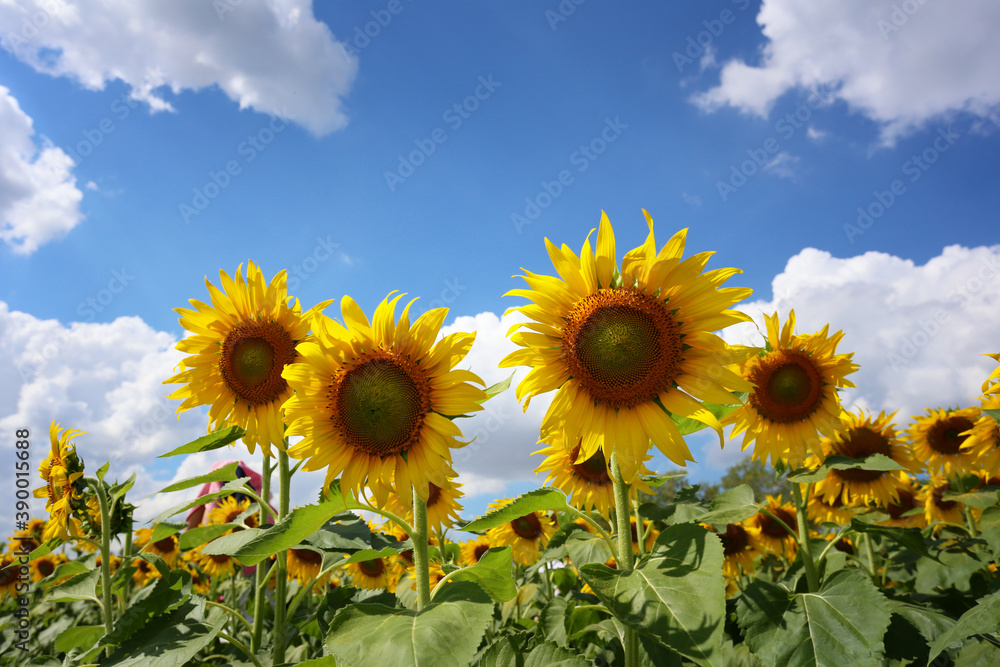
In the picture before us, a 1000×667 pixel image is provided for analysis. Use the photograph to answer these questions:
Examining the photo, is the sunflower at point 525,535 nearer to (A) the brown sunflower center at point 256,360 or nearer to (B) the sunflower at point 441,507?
(B) the sunflower at point 441,507

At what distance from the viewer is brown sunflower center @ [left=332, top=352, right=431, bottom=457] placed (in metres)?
2.80

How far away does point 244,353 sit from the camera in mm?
3768

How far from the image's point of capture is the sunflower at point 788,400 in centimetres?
470

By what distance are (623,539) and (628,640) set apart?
0.43 metres

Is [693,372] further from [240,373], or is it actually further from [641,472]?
[240,373]

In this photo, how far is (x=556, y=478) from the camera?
16.9 ft

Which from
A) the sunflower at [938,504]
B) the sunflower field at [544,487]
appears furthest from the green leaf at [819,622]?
the sunflower at [938,504]

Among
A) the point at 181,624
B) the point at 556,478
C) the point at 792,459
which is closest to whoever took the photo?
the point at 181,624

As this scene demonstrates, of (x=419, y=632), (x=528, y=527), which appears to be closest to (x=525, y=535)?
(x=528, y=527)

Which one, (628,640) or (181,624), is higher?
(181,624)

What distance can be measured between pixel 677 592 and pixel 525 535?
17.1ft

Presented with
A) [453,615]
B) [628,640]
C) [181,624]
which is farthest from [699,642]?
[181,624]

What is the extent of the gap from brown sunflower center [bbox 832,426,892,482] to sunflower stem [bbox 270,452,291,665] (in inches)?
207

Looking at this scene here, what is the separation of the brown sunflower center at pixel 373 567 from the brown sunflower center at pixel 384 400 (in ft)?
14.0
